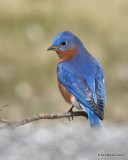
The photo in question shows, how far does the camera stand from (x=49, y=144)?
5.58m

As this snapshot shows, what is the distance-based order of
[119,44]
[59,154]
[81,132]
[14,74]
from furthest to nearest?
[119,44] < [14,74] < [81,132] < [59,154]

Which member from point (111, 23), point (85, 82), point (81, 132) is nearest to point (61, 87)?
point (85, 82)

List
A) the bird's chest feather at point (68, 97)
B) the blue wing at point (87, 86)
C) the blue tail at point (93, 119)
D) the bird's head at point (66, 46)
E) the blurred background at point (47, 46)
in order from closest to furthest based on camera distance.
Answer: the blue tail at point (93, 119), the blue wing at point (87, 86), the bird's chest feather at point (68, 97), the bird's head at point (66, 46), the blurred background at point (47, 46)

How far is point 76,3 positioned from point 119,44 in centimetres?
221

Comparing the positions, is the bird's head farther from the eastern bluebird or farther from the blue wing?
the blue wing

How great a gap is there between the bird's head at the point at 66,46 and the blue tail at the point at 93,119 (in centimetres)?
88

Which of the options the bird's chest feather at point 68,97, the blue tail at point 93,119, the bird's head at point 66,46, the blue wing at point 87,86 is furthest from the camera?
the bird's head at point 66,46

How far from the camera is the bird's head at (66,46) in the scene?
797 cm

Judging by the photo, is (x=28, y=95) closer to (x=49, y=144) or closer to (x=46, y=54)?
(x=46, y=54)

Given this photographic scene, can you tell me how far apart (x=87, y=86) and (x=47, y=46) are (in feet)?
25.0

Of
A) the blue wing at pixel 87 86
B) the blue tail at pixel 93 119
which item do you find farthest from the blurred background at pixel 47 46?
the blue tail at pixel 93 119

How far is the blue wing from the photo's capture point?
729 centimetres

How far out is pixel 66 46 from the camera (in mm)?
8156

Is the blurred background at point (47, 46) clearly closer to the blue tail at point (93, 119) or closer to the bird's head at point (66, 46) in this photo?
the bird's head at point (66, 46)
